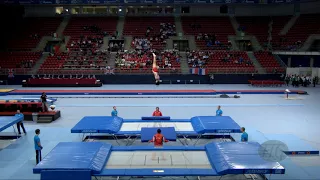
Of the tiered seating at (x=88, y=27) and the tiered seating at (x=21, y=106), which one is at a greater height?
the tiered seating at (x=88, y=27)

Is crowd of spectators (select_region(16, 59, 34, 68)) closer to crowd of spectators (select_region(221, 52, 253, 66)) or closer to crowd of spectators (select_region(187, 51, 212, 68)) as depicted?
crowd of spectators (select_region(187, 51, 212, 68))

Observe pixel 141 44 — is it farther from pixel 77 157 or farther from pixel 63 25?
pixel 77 157

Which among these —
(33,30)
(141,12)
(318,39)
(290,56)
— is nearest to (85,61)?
(33,30)

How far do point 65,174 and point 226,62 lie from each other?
29689 millimetres

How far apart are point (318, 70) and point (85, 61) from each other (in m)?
26.0

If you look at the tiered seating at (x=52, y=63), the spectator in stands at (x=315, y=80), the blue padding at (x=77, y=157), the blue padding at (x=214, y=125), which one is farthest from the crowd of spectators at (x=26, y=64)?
the spectator in stands at (x=315, y=80)

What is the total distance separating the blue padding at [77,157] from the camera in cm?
903

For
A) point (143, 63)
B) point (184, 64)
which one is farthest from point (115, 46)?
point (184, 64)

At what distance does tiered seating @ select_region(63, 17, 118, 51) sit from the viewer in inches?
1644

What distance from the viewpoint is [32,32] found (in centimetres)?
4241

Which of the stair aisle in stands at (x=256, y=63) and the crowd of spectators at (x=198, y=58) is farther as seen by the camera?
the crowd of spectators at (x=198, y=58)

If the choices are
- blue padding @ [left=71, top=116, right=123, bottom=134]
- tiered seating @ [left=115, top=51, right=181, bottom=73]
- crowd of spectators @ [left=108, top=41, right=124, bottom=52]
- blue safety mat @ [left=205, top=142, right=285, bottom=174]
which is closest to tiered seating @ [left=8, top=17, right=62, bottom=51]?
crowd of spectators @ [left=108, top=41, right=124, bottom=52]

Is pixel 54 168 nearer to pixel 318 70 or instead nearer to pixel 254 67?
pixel 254 67

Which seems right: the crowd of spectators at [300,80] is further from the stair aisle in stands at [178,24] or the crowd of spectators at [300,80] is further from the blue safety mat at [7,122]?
the blue safety mat at [7,122]
